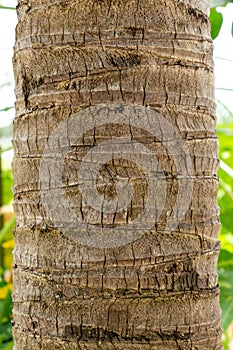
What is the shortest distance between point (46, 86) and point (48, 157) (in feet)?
0.50

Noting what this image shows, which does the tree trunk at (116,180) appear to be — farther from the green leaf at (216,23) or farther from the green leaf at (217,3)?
the green leaf at (216,23)

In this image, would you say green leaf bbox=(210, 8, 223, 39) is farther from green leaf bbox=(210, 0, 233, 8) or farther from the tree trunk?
the tree trunk

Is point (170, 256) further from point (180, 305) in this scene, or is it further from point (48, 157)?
point (48, 157)

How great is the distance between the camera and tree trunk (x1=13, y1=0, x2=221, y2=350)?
1.27 metres

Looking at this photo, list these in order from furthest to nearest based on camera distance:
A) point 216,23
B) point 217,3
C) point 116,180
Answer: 1. point 216,23
2. point 217,3
3. point 116,180

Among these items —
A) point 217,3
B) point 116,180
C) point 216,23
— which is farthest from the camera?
point 216,23

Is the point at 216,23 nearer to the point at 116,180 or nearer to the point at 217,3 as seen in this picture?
the point at 217,3

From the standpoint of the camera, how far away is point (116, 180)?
1.27 meters

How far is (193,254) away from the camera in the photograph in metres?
1.33

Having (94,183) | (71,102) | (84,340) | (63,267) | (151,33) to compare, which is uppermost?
(151,33)

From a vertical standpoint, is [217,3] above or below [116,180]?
above

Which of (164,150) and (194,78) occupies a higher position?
(194,78)

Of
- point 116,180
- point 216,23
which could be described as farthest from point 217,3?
point 116,180

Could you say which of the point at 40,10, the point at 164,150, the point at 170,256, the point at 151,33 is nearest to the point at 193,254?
the point at 170,256
